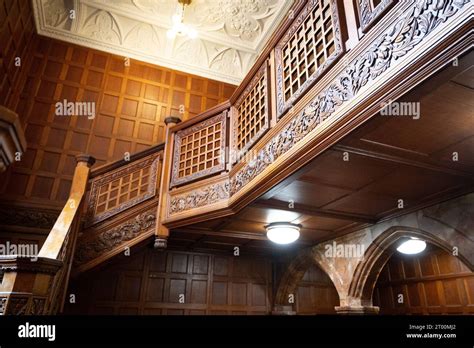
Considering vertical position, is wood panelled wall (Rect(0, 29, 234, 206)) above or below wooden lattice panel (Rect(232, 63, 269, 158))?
above

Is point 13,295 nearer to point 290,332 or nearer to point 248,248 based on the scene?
point 290,332

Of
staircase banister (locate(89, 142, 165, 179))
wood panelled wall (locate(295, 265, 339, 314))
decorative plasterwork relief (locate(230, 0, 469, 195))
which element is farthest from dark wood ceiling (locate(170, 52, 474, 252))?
wood panelled wall (locate(295, 265, 339, 314))

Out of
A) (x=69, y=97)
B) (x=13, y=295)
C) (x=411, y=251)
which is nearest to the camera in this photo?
(x=13, y=295)

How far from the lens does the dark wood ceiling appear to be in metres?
1.77

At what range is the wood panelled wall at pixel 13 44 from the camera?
15.9ft

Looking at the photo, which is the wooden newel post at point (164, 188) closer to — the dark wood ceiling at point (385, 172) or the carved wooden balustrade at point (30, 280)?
the dark wood ceiling at point (385, 172)

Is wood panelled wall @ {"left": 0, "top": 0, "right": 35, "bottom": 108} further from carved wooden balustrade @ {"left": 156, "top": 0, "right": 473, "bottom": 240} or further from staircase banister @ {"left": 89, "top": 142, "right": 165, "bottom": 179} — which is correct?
carved wooden balustrade @ {"left": 156, "top": 0, "right": 473, "bottom": 240}

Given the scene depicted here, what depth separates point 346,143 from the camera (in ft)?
6.88

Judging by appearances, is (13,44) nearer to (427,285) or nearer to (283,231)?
(283,231)

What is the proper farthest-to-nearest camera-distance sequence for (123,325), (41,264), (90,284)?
(90,284) < (41,264) < (123,325)

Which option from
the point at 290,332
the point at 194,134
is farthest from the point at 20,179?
the point at 290,332

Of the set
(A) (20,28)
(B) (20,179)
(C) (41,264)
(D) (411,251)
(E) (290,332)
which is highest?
(A) (20,28)

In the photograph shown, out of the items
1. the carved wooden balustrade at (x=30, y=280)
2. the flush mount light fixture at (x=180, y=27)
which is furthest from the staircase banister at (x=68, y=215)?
the flush mount light fixture at (x=180, y=27)

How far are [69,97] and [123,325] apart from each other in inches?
243
